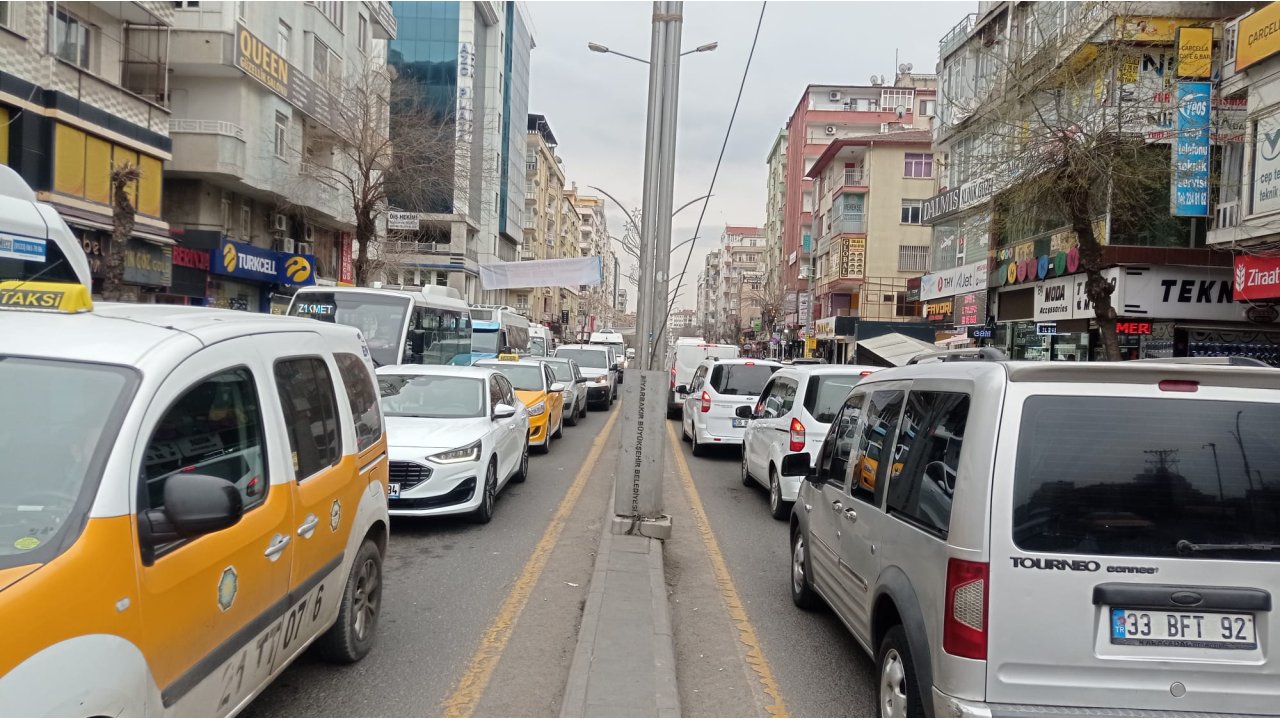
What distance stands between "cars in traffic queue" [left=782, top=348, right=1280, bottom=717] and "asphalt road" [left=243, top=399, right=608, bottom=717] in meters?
2.42

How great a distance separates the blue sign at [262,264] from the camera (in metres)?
25.2

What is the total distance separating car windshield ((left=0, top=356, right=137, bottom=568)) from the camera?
8.53ft

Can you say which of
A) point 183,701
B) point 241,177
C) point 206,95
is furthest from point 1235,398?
point 206,95

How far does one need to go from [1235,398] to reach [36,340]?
4336 millimetres

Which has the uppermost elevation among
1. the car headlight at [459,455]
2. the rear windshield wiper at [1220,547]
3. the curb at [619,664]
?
the rear windshield wiper at [1220,547]

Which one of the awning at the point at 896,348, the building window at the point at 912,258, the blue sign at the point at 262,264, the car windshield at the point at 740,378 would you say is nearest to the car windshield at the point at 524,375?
the car windshield at the point at 740,378

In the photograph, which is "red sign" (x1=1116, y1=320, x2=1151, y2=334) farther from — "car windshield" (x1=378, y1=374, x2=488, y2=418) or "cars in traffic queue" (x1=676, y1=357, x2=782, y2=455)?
"car windshield" (x1=378, y1=374, x2=488, y2=418)

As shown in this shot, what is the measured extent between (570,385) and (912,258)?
107ft

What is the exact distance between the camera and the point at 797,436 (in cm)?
956

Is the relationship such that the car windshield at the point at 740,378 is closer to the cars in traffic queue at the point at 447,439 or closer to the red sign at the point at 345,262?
the cars in traffic queue at the point at 447,439

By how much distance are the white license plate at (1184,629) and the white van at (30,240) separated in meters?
8.92

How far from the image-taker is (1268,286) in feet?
48.7

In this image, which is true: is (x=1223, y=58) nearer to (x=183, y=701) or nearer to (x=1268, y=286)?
(x=1268, y=286)

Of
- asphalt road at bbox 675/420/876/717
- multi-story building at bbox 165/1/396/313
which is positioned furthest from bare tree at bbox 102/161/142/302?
asphalt road at bbox 675/420/876/717
